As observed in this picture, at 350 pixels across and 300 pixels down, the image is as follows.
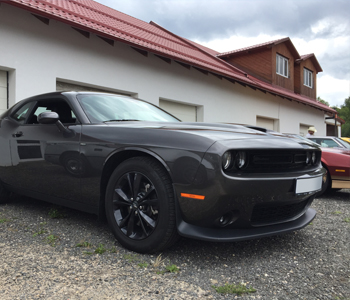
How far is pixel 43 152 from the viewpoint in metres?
3.25

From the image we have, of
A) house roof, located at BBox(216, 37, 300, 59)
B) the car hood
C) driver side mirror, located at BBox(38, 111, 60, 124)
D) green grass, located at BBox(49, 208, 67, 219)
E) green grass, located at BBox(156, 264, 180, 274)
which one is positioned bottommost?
green grass, located at BBox(156, 264, 180, 274)

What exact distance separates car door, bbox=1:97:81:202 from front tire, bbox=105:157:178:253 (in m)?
0.49

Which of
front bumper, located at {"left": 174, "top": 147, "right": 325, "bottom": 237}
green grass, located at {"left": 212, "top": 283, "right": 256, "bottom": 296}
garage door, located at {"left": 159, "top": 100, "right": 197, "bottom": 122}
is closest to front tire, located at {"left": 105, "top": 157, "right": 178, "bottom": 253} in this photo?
front bumper, located at {"left": 174, "top": 147, "right": 325, "bottom": 237}

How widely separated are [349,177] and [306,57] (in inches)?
621

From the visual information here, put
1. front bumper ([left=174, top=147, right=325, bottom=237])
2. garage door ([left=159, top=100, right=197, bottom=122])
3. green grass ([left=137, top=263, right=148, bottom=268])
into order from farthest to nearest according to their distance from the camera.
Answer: garage door ([left=159, top=100, right=197, bottom=122]) < green grass ([left=137, top=263, right=148, bottom=268]) < front bumper ([left=174, top=147, right=325, bottom=237])

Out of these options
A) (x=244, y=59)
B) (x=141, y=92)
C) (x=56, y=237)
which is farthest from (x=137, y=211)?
(x=244, y=59)

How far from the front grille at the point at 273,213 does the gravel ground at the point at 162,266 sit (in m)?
0.29

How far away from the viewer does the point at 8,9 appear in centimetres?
632

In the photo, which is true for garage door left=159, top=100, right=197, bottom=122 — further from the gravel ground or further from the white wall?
the gravel ground

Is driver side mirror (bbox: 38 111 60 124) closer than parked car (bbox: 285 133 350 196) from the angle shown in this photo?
Yes

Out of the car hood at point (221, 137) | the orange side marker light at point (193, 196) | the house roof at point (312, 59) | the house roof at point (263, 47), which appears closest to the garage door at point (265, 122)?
the house roof at point (263, 47)

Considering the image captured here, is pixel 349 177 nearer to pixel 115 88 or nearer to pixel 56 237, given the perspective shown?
pixel 56 237

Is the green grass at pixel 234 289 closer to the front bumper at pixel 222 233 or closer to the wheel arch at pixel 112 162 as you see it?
the front bumper at pixel 222 233

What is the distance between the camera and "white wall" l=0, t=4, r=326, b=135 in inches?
254
